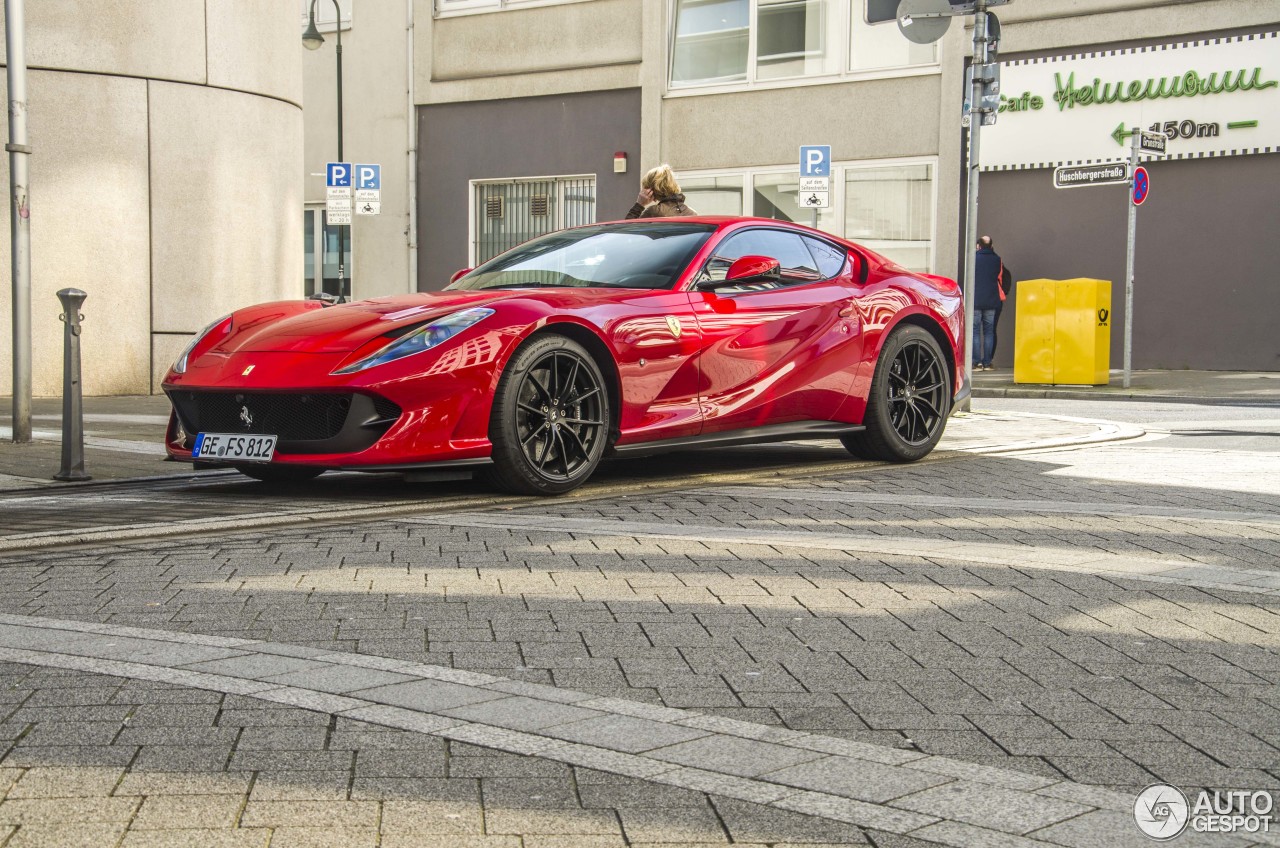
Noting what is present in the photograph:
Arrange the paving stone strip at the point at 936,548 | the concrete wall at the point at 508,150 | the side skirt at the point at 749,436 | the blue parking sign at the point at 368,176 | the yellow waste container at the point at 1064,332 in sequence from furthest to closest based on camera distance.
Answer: the concrete wall at the point at 508,150, the blue parking sign at the point at 368,176, the yellow waste container at the point at 1064,332, the side skirt at the point at 749,436, the paving stone strip at the point at 936,548

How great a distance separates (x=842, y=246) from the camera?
9281mm

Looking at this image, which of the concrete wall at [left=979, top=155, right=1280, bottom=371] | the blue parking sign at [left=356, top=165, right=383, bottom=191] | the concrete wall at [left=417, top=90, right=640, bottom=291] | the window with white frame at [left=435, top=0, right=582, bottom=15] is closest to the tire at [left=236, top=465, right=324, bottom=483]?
the blue parking sign at [left=356, top=165, right=383, bottom=191]

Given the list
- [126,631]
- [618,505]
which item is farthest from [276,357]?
[126,631]

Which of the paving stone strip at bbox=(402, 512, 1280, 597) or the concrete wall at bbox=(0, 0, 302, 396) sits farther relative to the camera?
the concrete wall at bbox=(0, 0, 302, 396)

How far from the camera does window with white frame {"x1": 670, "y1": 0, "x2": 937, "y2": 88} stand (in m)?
23.9

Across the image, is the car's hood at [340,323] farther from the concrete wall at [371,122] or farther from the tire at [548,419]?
the concrete wall at [371,122]

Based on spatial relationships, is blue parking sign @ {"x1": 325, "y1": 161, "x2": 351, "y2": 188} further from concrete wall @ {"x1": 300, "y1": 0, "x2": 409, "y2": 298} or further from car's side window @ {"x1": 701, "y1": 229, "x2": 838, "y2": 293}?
car's side window @ {"x1": 701, "y1": 229, "x2": 838, "y2": 293}

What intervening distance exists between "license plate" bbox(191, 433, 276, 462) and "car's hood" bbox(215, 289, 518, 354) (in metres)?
0.40

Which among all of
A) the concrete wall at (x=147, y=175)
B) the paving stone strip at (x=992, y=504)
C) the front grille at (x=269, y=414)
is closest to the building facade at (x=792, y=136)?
the concrete wall at (x=147, y=175)

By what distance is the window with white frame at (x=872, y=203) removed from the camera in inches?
926

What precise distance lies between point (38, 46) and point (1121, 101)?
44.8ft

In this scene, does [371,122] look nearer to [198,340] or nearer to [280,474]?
[280,474]

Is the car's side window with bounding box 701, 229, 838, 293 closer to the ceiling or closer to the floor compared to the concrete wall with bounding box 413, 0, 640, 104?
closer to the floor

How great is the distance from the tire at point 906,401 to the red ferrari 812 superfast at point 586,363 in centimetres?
1
